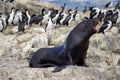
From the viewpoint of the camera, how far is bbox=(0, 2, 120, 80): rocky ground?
792 cm

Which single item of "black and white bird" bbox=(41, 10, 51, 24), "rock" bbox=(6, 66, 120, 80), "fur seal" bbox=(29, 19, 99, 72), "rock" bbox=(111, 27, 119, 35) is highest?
"black and white bird" bbox=(41, 10, 51, 24)

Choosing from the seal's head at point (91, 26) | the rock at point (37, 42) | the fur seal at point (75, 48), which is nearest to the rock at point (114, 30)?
the rock at point (37, 42)

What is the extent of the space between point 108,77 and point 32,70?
148cm

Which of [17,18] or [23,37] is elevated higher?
[17,18]

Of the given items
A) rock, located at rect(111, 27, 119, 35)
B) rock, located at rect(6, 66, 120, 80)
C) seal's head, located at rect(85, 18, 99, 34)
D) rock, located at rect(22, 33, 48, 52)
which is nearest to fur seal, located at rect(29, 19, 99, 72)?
seal's head, located at rect(85, 18, 99, 34)

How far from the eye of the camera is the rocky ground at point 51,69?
26.0 feet

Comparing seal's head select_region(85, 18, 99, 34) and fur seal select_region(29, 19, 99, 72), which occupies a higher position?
seal's head select_region(85, 18, 99, 34)

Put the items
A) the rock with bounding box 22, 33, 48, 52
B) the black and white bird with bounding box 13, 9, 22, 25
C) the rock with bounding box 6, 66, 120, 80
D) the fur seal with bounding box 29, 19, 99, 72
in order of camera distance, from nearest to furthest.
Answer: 1. the rock with bounding box 6, 66, 120, 80
2. the fur seal with bounding box 29, 19, 99, 72
3. the rock with bounding box 22, 33, 48, 52
4. the black and white bird with bounding box 13, 9, 22, 25

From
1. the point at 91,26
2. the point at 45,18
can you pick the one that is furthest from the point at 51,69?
the point at 45,18

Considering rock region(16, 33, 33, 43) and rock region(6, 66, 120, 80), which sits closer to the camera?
rock region(6, 66, 120, 80)

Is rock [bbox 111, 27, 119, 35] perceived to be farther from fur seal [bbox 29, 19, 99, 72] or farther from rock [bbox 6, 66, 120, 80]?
rock [bbox 6, 66, 120, 80]

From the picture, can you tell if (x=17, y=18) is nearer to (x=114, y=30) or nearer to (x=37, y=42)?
(x=114, y=30)

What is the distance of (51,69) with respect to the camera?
811 centimetres

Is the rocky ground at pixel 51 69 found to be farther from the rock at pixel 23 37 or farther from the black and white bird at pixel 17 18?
the black and white bird at pixel 17 18
